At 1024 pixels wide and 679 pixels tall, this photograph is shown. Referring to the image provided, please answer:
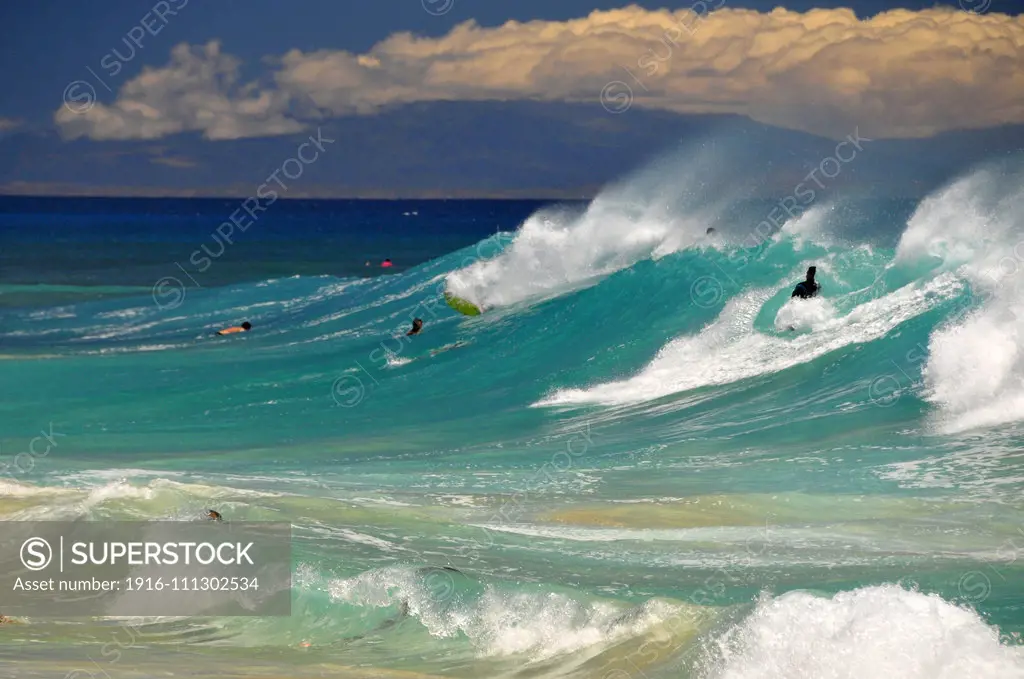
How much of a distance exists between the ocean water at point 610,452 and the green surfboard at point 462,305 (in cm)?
32

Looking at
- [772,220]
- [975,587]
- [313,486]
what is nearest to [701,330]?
[772,220]

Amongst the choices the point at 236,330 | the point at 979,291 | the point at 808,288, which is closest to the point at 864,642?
the point at 979,291

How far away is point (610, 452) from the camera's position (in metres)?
14.1

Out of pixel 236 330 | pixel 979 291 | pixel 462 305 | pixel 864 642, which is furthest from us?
pixel 236 330

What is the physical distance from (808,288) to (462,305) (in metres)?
9.40

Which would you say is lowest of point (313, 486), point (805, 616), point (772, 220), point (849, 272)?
point (805, 616)

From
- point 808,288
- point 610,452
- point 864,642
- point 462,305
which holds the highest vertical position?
point 462,305

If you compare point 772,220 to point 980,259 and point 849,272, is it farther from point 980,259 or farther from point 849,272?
point 980,259

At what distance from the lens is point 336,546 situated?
1009 cm

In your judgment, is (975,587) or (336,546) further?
(336,546)

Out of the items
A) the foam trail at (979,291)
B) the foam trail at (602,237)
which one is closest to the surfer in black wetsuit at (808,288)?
the foam trail at (979,291)

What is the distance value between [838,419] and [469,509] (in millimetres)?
5052

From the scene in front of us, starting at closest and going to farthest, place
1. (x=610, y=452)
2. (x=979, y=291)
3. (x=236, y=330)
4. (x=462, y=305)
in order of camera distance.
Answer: (x=610, y=452)
(x=979, y=291)
(x=462, y=305)
(x=236, y=330)

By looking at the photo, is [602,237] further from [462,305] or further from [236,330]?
[236,330]
